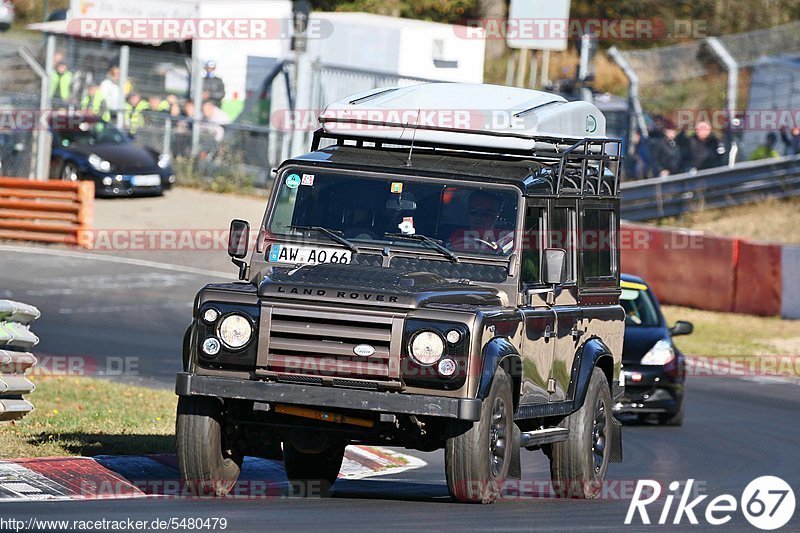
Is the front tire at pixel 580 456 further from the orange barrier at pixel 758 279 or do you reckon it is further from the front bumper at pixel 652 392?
the orange barrier at pixel 758 279

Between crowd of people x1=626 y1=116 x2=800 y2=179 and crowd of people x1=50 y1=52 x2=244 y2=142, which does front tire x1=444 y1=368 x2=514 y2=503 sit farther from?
crowd of people x1=50 y1=52 x2=244 y2=142

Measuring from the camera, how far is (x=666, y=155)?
33125 mm

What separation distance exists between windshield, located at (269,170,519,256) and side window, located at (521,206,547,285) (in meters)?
0.13

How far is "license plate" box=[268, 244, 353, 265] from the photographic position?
10023 mm

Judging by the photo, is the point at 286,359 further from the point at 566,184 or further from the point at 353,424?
the point at 566,184

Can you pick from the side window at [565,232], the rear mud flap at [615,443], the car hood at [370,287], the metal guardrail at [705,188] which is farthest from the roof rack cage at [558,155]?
the metal guardrail at [705,188]

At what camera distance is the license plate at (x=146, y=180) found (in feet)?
102

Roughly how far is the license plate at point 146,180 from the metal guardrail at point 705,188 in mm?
9549

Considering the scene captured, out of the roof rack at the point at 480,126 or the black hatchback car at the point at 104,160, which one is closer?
the roof rack at the point at 480,126

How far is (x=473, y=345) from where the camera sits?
893cm

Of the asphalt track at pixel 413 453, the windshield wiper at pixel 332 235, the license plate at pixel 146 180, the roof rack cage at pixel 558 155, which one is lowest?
the asphalt track at pixel 413 453

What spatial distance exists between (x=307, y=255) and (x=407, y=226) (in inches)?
26.7

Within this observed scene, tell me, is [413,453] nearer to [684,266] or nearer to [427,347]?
[427,347]

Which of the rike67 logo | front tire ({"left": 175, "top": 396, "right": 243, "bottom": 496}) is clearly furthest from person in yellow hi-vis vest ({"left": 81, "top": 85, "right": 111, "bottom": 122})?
front tire ({"left": 175, "top": 396, "right": 243, "bottom": 496})
